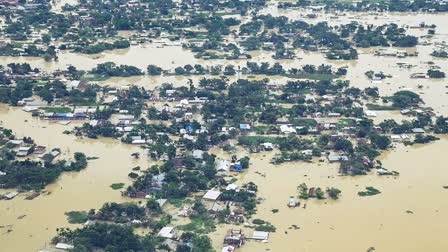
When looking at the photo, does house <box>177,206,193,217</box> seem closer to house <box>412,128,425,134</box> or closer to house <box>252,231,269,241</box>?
house <box>252,231,269,241</box>

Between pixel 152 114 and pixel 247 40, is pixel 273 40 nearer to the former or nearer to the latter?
pixel 247 40

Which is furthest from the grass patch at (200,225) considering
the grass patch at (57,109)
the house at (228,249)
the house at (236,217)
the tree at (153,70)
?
the tree at (153,70)

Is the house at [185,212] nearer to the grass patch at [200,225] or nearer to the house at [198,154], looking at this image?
the grass patch at [200,225]

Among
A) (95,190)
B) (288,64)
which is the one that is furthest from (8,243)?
(288,64)

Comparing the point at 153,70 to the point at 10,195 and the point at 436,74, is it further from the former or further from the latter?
the point at 436,74

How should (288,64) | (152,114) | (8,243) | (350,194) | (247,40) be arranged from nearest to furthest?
(8,243) < (350,194) < (152,114) < (288,64) < (247,40)

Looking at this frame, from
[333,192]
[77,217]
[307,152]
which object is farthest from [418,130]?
[77,217]
